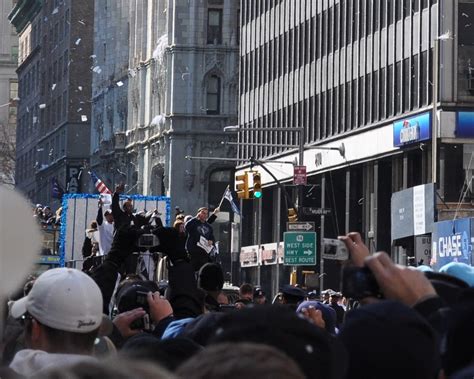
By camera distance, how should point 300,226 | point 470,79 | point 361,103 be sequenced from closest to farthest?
point 300,226, point 470,79, point 361,103

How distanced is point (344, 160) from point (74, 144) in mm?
57555

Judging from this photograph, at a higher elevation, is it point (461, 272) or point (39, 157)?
point (39, 157)

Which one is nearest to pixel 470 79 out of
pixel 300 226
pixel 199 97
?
pixel 300 226

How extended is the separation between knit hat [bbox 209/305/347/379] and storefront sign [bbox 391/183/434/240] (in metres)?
42.9

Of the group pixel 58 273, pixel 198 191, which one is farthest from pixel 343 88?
pixel 58 273

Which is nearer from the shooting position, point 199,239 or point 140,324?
point 140,324

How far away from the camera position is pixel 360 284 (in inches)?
220

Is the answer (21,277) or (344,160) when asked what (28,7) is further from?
(21,277)

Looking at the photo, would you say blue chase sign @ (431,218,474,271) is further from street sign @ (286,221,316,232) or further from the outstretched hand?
the outstretched hand

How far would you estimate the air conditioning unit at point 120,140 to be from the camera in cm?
10169

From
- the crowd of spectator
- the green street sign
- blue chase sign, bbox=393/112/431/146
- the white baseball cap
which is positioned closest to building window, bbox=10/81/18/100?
blue chase sign, bbox=393/112/431/146

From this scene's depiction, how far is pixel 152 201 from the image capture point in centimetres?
4416

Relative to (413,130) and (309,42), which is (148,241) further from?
(309,42)

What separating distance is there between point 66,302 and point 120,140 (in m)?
96.3
